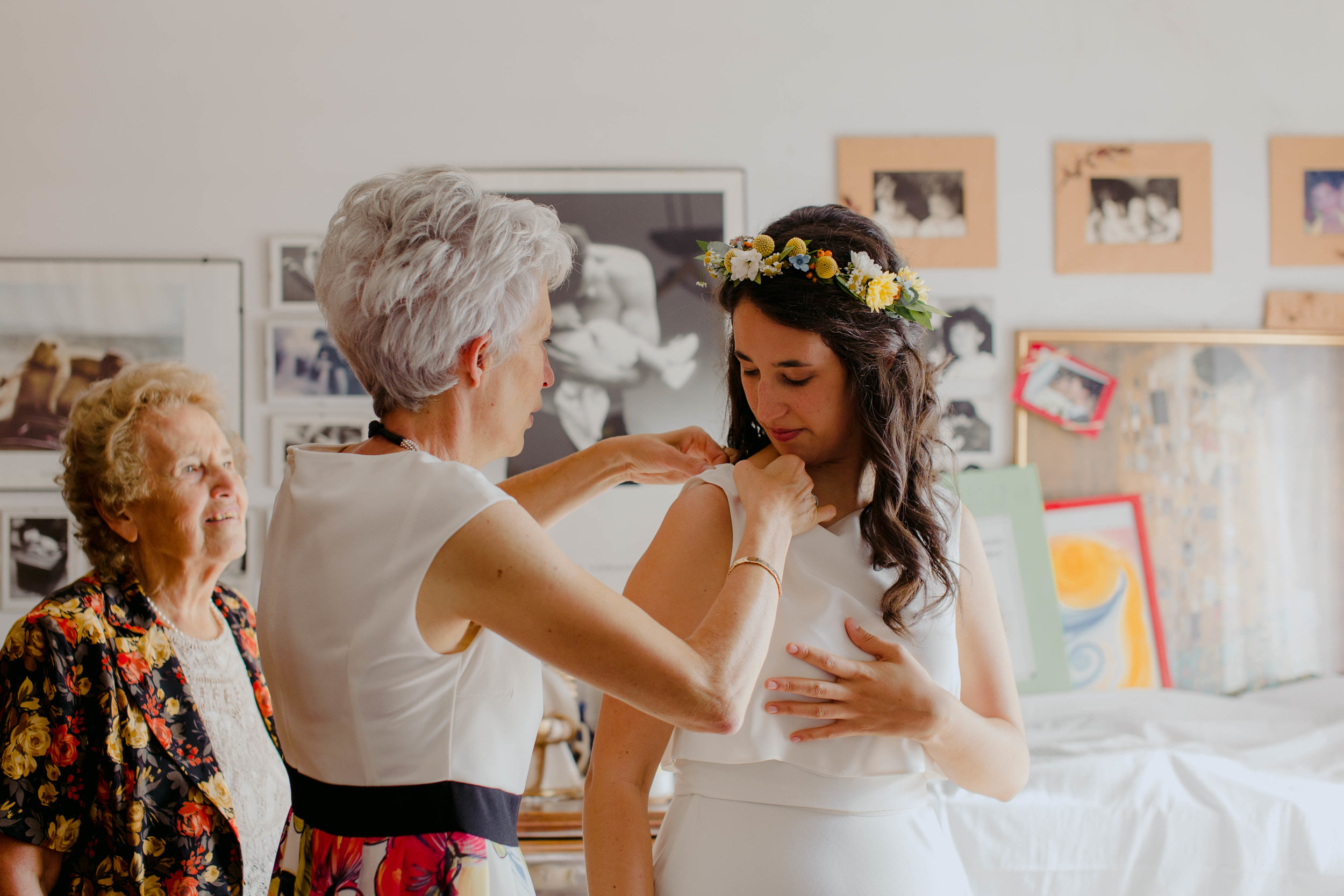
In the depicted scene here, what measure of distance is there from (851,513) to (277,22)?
2.62 m

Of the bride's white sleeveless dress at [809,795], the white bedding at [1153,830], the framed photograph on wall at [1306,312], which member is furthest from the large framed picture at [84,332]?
the framed photograph on wall at [1306,312]

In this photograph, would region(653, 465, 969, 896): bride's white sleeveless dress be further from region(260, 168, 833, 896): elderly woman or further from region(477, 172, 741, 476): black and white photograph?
region(477, 172, 741, 476): black and white photograph

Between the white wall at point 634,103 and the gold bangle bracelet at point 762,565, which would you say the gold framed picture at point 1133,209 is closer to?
the white wall at point 634,103

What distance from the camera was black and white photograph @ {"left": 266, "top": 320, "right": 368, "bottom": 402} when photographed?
9.41 feet

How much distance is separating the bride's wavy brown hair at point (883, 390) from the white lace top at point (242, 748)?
1165 mm

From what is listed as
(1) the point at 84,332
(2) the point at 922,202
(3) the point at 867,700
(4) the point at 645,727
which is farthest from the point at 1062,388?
(1) the point at 84,332

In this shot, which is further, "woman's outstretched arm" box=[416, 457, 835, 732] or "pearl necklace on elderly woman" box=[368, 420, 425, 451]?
"pearl necklace on elderly woman" box=[368, 420, 425, 451]

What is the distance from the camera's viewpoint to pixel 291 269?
9.39 feet

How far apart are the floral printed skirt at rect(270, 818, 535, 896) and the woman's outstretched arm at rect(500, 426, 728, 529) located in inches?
23.1

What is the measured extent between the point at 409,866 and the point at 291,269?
2336mm

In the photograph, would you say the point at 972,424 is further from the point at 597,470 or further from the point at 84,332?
the point at 84,332

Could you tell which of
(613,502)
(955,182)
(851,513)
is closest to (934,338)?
(955,182)

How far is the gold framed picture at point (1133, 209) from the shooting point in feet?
9.59

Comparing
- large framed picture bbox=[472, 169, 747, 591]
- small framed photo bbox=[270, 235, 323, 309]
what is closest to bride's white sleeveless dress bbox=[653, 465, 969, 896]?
large framed picture bbox=[472, 169, 747, 591]
